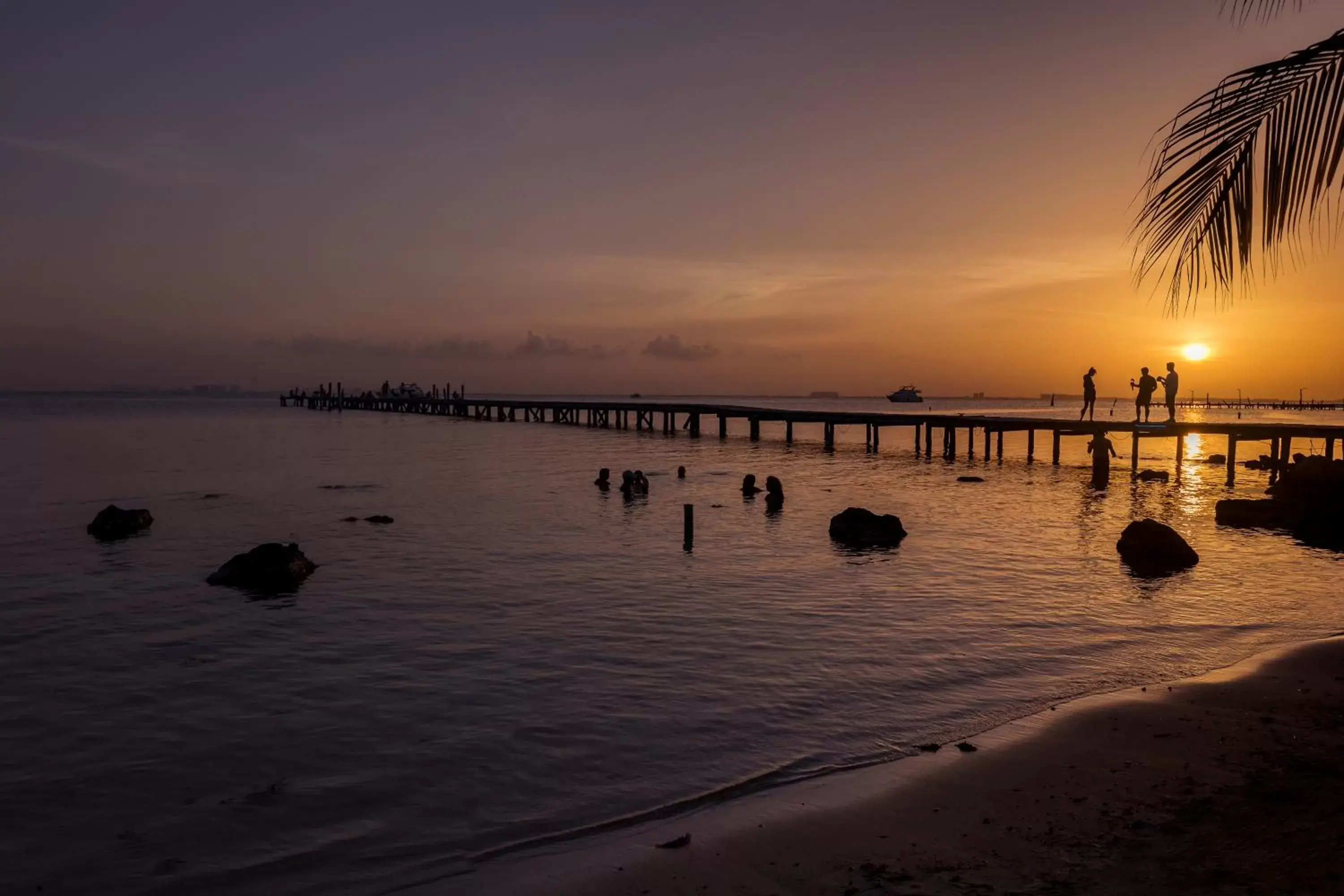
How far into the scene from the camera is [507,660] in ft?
33.5

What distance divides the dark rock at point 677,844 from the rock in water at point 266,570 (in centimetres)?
1044

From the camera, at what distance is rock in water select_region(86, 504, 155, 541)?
1966 cm

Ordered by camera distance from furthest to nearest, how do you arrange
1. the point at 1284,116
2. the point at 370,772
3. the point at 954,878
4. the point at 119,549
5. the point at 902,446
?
the point at 902,446 < the point at 119,549 < the point at 370,772 < the point at 954,878 < the point at 1284,116

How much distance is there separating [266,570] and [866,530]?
11047 millimetres

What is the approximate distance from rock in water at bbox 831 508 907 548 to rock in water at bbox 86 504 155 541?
15588mm

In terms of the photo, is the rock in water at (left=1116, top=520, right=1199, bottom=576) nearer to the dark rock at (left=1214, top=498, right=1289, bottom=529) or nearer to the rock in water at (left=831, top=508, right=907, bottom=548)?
the rock in water at (left=831, top=508, right=907, bottom=548)

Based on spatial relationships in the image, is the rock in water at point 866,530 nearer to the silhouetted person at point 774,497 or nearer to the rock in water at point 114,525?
the silhouetted person at point 774,497

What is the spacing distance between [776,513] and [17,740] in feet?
55.6

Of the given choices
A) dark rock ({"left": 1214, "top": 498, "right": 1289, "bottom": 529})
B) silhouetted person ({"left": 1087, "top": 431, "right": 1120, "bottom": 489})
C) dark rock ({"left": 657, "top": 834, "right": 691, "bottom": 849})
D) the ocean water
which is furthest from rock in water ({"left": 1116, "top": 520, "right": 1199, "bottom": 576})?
silhouetted person ({"left": 1087, "top": 431, "right": 1120, "bottom": 489})

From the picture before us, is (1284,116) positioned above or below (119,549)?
above

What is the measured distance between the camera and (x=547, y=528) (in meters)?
20.9

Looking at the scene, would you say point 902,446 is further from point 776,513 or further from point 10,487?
point 10,487

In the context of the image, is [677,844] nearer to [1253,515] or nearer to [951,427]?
[1253,515]

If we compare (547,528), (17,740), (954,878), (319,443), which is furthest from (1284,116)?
(319,443)
